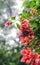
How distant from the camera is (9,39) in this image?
15.6 meters

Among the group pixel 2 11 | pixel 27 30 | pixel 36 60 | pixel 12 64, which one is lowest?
pixel 12 64

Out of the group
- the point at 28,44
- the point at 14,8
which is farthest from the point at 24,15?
the point at 14,8

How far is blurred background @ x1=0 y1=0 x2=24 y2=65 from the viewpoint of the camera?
1199cm

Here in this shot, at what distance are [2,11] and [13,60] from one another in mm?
5687

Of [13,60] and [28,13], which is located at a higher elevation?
[28,13]

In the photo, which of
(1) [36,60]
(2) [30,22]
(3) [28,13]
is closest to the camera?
(1) [36,60]

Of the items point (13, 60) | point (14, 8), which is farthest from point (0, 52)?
point (14, 8)

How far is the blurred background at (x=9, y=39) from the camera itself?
11992 millimetres

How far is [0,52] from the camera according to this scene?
12031mm

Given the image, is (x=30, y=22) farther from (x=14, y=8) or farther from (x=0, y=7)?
(x=14, y=8)

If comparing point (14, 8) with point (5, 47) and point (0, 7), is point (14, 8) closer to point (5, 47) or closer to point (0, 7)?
point (0, 7)

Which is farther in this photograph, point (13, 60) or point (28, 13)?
point (13, 60)

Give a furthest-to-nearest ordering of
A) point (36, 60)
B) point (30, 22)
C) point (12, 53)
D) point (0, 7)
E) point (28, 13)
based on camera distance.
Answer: point (0, 7) → point (12, 53) → point (28, 13) → point (30, 22) → point (36, 60)

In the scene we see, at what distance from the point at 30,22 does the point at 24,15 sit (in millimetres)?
251
